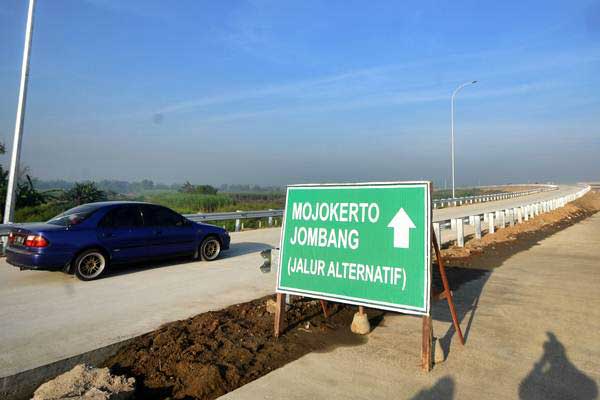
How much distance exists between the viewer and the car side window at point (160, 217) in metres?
9.42

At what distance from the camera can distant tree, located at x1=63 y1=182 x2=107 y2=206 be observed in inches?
834

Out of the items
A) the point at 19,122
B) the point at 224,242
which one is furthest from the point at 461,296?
the point at 19,122

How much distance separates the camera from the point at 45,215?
17.8m

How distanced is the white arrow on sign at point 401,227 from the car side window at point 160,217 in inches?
246

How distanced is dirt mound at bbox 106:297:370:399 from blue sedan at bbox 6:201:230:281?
3554mm

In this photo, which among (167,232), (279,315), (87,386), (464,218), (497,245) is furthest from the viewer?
(464,218)

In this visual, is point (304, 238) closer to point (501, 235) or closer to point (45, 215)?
point (501, 235)

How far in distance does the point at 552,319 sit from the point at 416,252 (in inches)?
107

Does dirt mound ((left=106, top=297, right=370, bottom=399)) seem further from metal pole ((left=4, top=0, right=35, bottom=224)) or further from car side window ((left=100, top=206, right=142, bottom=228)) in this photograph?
metal pole ((left=4, top=0, right=35, bottom=224))

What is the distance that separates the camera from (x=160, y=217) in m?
9.67

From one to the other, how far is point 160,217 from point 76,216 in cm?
169

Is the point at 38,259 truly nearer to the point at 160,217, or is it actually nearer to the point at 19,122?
the point at 160,217

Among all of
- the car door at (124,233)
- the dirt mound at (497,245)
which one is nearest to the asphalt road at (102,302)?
the car door at (124,233)

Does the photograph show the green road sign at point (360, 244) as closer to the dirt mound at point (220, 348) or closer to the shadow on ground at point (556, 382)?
the dirt mound at point (220, 348)
